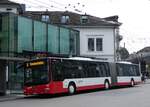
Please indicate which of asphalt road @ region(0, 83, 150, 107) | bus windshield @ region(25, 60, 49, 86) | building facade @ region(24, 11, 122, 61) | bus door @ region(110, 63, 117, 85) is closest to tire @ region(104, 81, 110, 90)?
bus door @ region(110, 63, 117, 85)

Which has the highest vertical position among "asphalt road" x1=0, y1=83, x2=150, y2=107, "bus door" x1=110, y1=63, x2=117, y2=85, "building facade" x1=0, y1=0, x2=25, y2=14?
"building facade" x1=0, y1=0, x2=25, y2=14

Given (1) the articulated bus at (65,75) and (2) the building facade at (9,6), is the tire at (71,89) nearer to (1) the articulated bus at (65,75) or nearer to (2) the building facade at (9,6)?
(1) the articulated bus at (65,75)

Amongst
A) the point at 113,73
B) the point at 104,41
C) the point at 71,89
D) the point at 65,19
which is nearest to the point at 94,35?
the point at 104,41

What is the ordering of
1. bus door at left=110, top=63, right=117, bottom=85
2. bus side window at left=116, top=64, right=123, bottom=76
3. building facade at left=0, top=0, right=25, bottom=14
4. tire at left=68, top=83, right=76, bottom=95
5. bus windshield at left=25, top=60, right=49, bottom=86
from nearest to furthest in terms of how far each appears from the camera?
bus windshield at left=25, top=60, right=49, bottom=86
tire at left=68, top=83, right=76, bottom=95
bus door at left=110, top=63, right=117, bottom=85
bus side window at left=116, top=64, right=123, bottom=76
building facade at left=0, top=0, right=25, bottom=14

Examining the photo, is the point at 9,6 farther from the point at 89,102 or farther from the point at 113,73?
the point at 89,102

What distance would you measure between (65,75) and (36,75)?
222 cm

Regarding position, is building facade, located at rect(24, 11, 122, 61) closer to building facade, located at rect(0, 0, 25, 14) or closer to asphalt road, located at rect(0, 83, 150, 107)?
building facade, located at rect(0, 0, 25, 14)

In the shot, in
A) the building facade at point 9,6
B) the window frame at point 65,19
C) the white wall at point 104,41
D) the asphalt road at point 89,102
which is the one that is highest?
the building facade at point 9,6

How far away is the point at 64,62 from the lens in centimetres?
2795

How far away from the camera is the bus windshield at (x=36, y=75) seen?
26125 millimetres

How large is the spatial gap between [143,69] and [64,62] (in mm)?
37788

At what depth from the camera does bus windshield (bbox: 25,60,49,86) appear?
26.1 meters

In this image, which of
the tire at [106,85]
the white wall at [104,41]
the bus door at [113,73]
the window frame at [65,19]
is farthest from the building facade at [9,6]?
the tire at [106,85]

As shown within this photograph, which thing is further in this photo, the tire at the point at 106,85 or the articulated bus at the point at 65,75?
the tire at the point at 106,85
